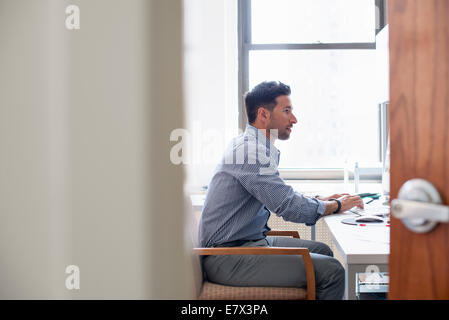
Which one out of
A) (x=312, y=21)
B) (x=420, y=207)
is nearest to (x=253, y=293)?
(x=420, y=207)

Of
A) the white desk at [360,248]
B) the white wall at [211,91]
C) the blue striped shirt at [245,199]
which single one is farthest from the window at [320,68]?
the white desk at [360,248]

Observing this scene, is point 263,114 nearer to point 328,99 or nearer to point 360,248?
point 360,248

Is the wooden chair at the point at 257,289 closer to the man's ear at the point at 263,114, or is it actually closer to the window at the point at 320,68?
the man's ear at the point at 263,114

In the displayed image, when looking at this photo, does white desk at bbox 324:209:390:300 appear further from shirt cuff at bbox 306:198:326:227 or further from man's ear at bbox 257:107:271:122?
man's ear at bbox 257:107:271:122

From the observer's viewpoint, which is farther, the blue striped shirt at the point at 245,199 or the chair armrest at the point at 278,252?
the blue striped shirt at the point at 245,199

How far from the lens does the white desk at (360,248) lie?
1238 mm

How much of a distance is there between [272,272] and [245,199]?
33 cm

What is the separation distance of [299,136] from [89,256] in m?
2.65

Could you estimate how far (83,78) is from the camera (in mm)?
768

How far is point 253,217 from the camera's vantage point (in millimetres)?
1688

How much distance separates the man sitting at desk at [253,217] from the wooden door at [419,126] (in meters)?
0.97
